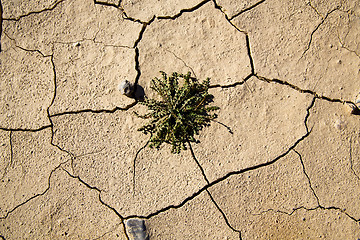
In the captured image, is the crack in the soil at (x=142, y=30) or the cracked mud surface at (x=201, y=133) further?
the crack in the soil at (x=142, y=30)

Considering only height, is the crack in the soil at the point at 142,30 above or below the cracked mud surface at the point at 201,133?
above

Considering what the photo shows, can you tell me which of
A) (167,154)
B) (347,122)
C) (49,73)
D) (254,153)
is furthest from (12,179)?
(347,122)

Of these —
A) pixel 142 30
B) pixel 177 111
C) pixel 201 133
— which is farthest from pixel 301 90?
pixel 142 30

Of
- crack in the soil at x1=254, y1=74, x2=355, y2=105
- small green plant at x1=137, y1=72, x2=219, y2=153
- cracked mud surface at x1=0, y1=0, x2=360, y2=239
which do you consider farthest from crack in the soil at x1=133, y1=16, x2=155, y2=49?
crack in the soil at x1=254, y1=74, x2=355, y2=105

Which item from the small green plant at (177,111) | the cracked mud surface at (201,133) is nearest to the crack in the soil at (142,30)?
the cracked mud surface at (201,133)

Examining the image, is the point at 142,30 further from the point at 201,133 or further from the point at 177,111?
the point at 201,133

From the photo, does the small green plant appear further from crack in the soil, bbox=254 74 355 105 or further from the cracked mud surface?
crack in the soil, bbox=254 74 355 105

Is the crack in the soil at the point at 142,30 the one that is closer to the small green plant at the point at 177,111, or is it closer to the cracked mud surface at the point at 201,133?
the cracked mud surface at the point at 201,133
